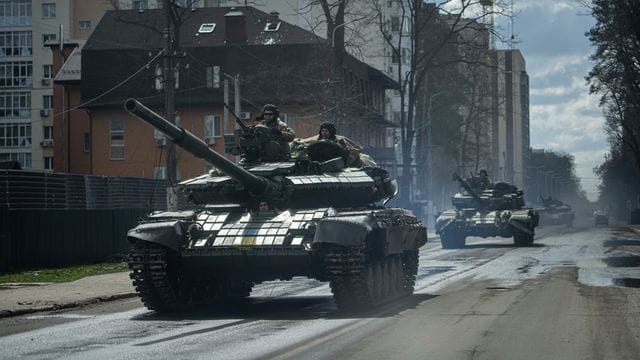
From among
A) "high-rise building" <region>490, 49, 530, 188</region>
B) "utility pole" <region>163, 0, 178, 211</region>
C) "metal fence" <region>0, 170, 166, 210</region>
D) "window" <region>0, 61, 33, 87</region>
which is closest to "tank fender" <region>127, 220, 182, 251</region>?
"metal fence" <region>0, 170, 166, 210</region>

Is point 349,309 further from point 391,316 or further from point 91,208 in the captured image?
→ point 91,208

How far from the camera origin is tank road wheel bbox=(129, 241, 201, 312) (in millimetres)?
15414

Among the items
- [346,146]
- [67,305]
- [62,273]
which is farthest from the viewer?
[62,273]

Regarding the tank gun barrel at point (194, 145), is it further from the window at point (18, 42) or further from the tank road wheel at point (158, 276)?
the window at point (18, 42)

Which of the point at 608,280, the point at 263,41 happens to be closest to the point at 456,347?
the point at 608,280

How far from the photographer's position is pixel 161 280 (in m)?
15.5

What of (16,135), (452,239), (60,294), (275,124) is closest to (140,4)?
(16,135)

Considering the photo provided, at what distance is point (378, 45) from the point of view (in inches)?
3398

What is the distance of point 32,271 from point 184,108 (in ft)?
116

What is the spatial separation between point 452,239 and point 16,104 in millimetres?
50517

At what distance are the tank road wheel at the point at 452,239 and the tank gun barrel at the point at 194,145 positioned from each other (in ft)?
72.1

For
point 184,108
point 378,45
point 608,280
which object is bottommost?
point 608,280

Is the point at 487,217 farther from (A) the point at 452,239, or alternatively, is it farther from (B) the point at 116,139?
(B) the point at 116,139

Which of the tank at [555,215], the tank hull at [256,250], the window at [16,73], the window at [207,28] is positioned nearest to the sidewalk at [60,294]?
the tank hull at [256,250]
